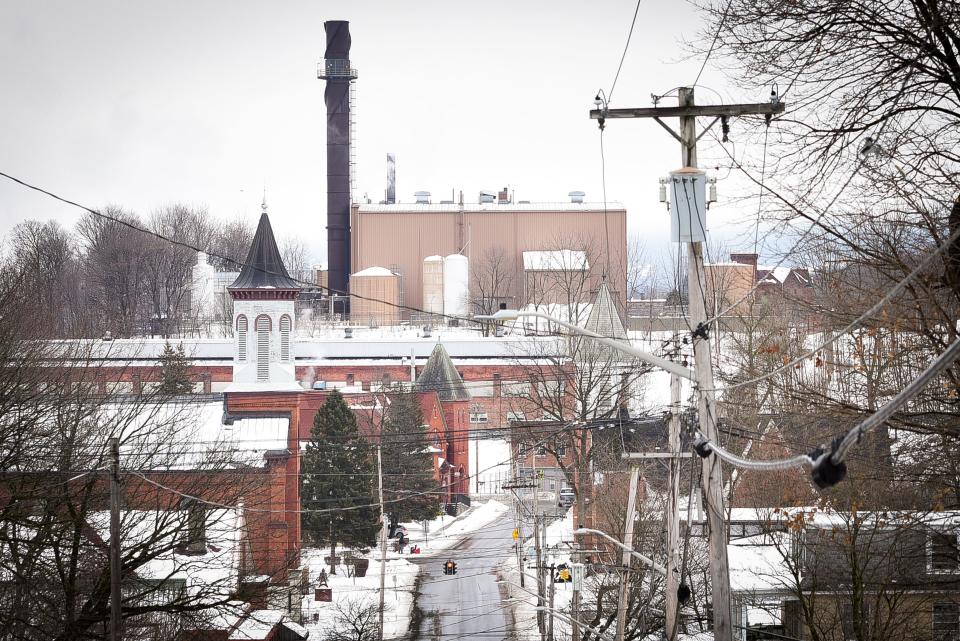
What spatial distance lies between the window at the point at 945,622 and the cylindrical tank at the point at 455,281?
6738 centimetres

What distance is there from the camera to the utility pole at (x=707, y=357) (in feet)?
34.1

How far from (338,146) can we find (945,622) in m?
66.7

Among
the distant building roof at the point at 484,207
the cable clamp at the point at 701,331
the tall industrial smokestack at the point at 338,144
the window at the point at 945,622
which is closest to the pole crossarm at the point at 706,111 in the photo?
the cable clamp at the point at 701,331

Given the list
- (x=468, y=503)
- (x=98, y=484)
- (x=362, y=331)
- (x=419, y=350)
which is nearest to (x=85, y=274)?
(x=362, y=331)

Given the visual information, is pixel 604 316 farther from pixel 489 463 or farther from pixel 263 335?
pixel 263 335

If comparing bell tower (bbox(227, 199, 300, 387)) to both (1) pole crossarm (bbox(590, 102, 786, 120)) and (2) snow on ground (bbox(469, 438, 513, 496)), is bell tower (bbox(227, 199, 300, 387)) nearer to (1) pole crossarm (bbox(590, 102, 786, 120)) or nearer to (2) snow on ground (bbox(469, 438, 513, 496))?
(2) snow on ground (bbox(469, 438, 513, 496))

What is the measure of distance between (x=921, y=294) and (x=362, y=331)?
2594 inches

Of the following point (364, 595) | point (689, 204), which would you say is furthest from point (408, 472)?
point (689, 204)

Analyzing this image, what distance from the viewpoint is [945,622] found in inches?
745

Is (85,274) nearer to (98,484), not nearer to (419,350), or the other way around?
(419,350)

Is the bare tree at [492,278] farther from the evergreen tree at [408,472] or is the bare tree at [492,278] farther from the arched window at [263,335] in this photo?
the arched window at [263,335]

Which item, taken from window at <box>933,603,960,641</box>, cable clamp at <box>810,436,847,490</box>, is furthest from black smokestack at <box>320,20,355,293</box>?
cable clamp at <box>810,436,847,490</box>

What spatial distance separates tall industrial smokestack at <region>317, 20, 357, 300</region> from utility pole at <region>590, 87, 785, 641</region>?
70317 millimetres

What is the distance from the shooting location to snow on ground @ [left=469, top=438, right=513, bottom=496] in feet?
169
